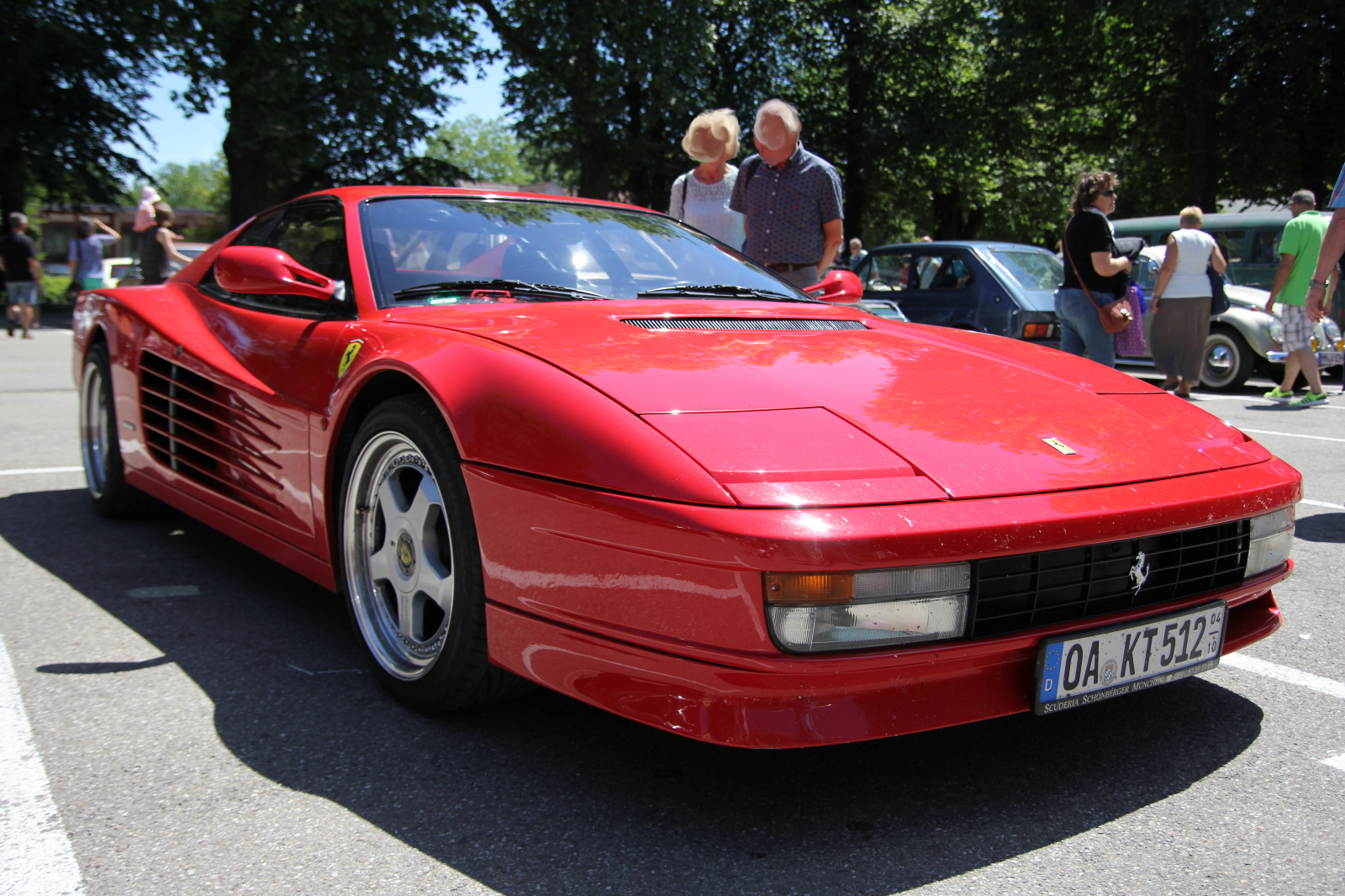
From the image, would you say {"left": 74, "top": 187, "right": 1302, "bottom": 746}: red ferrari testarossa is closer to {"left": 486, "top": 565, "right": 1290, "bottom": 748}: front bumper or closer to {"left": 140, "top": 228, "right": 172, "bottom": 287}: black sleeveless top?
{"left": 486, "top": 565, "right": 1290, "bottom": 748}: front bumper

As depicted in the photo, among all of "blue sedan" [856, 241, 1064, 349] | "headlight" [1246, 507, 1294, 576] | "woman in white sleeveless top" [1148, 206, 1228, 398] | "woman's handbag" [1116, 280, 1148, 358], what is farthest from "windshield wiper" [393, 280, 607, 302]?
"woman in white sleeveless top" [1148, 206, 1228, 398]

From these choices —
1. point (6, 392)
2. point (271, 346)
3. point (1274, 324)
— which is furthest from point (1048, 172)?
point (271, 346)

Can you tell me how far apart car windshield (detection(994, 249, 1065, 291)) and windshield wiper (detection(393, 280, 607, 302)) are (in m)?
7.41

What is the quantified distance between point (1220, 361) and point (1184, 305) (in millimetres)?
2107

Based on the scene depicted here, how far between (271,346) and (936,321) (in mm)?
7719

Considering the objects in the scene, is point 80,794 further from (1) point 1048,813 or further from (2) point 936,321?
(2) point 936,321

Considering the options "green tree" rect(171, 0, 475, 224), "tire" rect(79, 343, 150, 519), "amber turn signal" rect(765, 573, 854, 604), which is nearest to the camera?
"amber turn signal" rect(765, 573, 854, 604)

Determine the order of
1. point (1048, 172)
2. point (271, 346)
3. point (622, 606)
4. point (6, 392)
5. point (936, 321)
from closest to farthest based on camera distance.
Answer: point (622, 606) < point (271, 346) < point (6, 392) < point (936, 321) < point (1048, 172)

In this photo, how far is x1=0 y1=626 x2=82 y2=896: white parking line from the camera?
1.72 m

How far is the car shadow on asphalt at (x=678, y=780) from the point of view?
1.78 metres

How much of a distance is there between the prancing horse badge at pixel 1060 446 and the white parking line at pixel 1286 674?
87cm

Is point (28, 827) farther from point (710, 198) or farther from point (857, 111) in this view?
point (857, 111)

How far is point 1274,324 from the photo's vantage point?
988cm

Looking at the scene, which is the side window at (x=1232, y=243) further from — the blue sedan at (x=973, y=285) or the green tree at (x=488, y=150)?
the green tree at (x=488, y=150)
